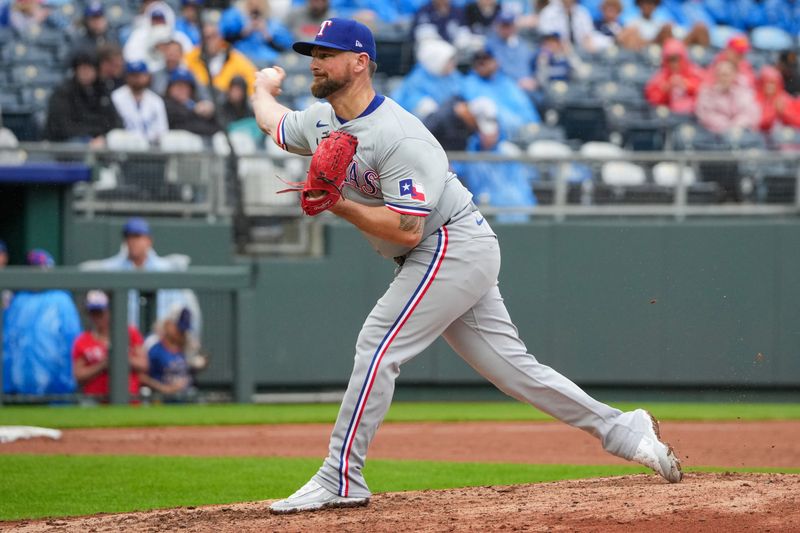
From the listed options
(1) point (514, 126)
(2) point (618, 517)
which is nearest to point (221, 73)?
(1) point (514, 126)

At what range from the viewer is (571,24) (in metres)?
15.5

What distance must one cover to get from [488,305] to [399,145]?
80cm

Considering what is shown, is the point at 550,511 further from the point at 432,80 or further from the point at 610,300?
the point at 432,80

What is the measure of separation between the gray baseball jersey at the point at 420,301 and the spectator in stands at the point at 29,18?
9427 millimetres

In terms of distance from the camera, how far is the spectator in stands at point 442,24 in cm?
1436

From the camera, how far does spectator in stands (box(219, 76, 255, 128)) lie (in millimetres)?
12930

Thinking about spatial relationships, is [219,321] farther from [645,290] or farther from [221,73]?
[645,290]

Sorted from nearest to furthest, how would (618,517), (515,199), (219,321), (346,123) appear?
(618,517) → (346,123) → (219,321) → (515,199)

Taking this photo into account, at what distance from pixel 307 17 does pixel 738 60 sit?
16.8ft

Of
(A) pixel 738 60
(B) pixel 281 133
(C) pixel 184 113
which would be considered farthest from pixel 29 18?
(B) pixel 281 133

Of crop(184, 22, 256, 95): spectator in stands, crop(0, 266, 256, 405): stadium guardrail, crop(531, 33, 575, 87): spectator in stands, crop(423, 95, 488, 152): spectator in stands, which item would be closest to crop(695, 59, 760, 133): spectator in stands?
crop(531, 33, 575, 87): spectator in stands

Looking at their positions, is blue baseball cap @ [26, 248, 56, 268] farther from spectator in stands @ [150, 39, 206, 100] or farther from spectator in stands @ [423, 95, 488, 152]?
spectator in stands @ [423, 95, 488, 152]

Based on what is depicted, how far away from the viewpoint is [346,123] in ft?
16.2

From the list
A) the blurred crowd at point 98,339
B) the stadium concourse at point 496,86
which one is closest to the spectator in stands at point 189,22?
the stadium concourse at point 496,86
